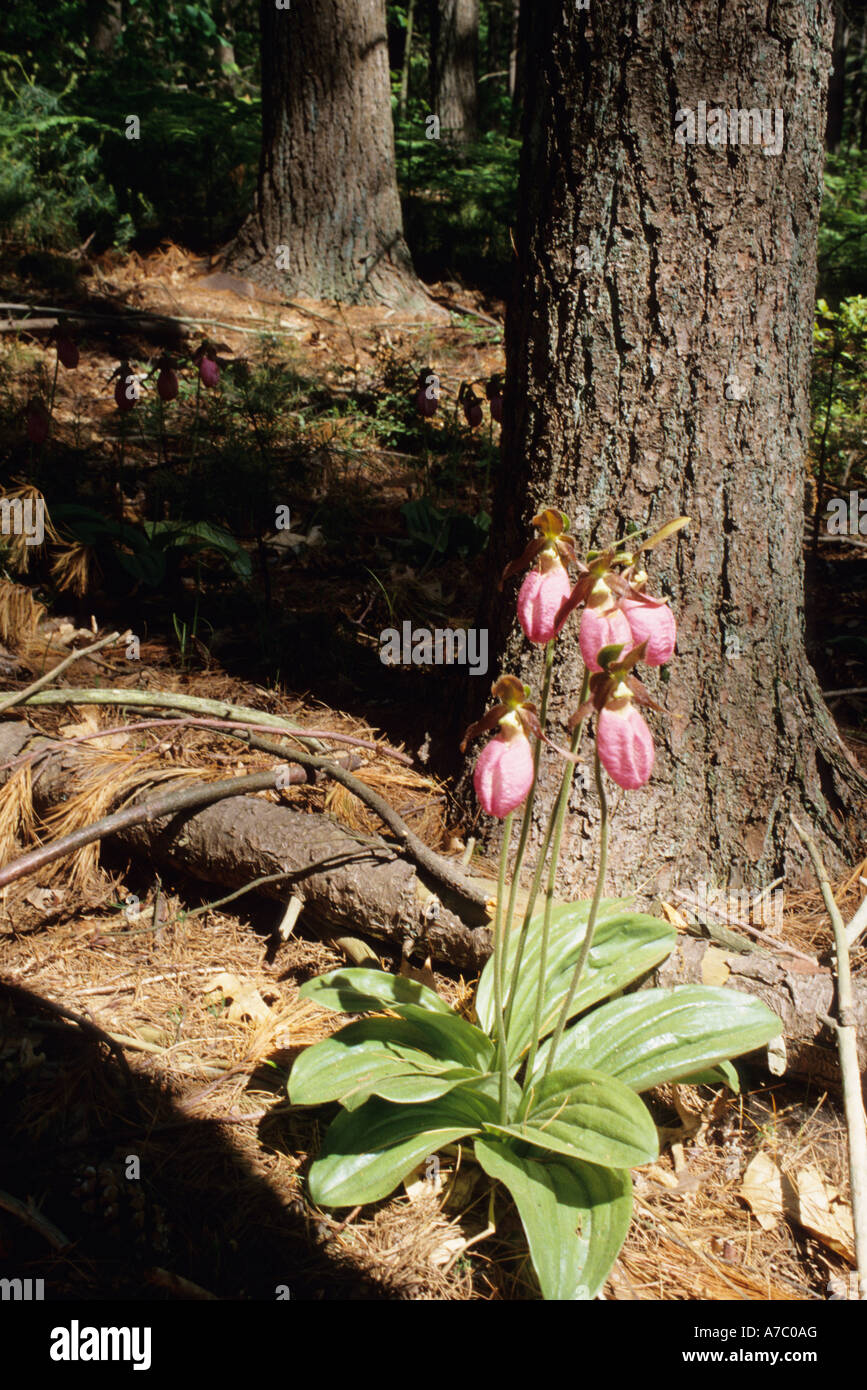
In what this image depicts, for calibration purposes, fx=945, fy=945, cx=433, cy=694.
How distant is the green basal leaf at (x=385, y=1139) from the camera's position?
1.69 meters

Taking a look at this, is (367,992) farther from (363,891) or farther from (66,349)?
(66,349)

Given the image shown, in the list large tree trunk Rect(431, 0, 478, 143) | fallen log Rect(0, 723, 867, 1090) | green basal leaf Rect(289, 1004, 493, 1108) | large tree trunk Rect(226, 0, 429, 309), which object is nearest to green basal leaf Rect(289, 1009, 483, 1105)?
green basal leaf Rect(289, 1004, 493, 1108)

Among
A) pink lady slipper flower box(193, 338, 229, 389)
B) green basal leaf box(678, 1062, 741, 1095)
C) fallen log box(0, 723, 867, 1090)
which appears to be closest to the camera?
green basal leaf box(678, 1062, 741, 1095)

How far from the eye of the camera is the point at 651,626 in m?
1.44

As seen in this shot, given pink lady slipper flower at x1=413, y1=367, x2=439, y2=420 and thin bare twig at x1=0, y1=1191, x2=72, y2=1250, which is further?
pink lady slipper flower at x1=413, y1=367, x2=439, y2=420

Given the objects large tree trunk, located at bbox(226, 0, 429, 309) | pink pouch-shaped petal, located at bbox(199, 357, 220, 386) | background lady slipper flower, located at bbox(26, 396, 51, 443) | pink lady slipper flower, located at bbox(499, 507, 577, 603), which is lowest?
pink lady slipper flower, located at bbox(499, 507, 577, 603)

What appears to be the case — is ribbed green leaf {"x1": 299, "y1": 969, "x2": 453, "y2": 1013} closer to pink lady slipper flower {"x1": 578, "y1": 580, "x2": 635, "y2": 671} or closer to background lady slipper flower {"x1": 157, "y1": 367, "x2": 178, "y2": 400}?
pink lady slipper flower {"x1": 578, "y1": 580, "x2": 635, "y2": 671}

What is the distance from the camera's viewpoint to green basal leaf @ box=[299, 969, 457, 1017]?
1.93 meters

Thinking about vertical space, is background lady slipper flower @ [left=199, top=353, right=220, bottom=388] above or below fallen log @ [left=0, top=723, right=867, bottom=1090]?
above

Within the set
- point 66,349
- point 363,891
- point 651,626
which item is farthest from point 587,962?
point 66,349

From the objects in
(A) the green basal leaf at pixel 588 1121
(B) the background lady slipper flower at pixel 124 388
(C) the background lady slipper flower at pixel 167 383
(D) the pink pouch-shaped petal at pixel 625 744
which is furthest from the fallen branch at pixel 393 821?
(C) the background lady slipper flower at pixel 167 383

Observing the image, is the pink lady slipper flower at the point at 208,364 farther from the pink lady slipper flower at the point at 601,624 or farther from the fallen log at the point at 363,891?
the pink lady slipper flower at the point at 601,624

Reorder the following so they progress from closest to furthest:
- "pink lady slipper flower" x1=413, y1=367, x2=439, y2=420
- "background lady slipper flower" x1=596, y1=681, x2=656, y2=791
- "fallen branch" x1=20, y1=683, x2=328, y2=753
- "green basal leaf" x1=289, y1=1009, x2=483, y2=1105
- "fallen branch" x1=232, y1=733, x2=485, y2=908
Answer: "background lady slipper flower" x1=596, y1=681, x2=656, y2=791, "green basal leaf" x1=289, y1=1009, x2=483, y2=1105, "fallen branch" x1=232, y1=733, x2=485, y2=908, "fallen branch" x1=20, y1=683, x2=328, y2=753, "pink lady slipper flower" x1=413, y1=367, x2=439, y2=420
